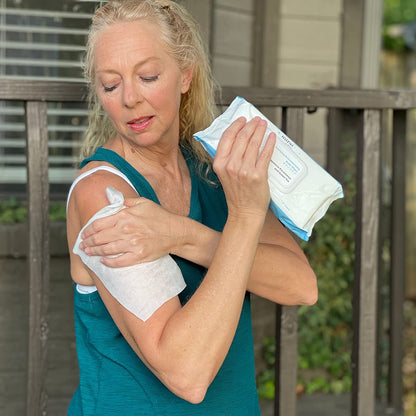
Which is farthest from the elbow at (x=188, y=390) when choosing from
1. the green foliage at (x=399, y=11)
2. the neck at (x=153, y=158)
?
the green foliage at (x=399, y=11)

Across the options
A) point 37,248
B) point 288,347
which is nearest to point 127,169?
point 37,248

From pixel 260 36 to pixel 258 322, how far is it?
1742mm

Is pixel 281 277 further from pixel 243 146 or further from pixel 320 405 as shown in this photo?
pixel 320 405

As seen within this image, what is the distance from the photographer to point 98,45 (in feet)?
4.77

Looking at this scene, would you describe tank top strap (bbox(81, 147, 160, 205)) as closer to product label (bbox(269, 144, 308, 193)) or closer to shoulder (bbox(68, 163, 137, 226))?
shoulder (bbox(68, 163, 137, 226))

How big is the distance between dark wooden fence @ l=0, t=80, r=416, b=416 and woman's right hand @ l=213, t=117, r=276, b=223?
2.98 ft

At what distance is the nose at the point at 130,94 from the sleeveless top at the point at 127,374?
0.47ft

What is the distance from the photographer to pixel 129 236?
125 centimetres

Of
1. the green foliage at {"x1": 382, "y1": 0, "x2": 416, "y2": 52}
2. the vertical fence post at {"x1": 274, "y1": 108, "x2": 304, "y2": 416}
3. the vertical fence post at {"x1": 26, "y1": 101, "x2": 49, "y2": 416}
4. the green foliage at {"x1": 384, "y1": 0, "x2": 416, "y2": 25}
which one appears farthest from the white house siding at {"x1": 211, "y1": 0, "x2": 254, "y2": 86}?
the green foliage at {"x1": 384, "y1": 0, "x2": 416, "y2": 25}

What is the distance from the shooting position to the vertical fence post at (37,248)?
2.09 meters

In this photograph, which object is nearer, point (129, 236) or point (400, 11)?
point (129, 236)

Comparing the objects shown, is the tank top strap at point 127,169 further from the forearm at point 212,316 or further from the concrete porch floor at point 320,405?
the concrete porch floor at point 320,405

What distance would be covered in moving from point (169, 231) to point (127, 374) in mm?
387

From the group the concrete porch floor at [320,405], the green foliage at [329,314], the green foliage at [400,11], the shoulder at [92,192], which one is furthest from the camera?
the green foliage at [400,11]
